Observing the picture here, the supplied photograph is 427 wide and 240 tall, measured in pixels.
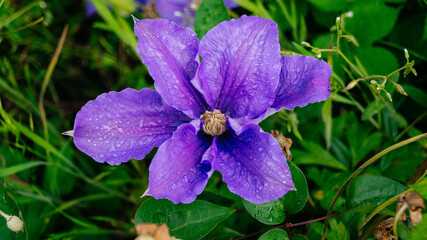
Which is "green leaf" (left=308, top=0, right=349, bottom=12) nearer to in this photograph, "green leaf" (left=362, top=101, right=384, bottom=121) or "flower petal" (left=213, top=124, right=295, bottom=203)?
"green leaf" (left=362, top=101, right=384, bottom=121)

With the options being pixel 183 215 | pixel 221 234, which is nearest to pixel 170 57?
pixel 183 215

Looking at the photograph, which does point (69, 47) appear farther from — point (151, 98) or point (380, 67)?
point (380, 67)

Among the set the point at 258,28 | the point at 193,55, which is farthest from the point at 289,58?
the point at 193,55

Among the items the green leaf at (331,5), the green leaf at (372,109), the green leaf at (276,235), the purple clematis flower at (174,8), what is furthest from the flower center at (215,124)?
the purple clematis flower at (174,8)

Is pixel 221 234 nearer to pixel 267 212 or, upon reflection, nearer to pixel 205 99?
pixel 267 212

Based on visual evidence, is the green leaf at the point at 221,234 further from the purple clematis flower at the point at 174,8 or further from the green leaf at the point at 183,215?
the purple clematis flower at the point at 174,8
